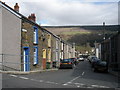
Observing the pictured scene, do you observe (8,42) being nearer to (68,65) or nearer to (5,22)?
(5,22)

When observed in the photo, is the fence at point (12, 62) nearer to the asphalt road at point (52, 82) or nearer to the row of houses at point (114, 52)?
the asphalt road at point (52, 82)

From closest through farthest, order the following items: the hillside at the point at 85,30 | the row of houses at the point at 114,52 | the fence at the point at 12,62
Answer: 1. the fence at the point at 12,62
2. the row of houses at the point at 114,52
3. the hillside at the point at 85,30

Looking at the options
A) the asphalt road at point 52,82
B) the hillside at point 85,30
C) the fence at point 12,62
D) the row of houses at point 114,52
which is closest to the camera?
the asphalt road at point 52,82

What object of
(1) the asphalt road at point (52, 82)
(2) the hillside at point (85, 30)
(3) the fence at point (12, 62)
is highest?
(2) the hillside at point (85, 30)

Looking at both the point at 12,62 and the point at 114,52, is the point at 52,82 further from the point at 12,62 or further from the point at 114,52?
the point at 114,52

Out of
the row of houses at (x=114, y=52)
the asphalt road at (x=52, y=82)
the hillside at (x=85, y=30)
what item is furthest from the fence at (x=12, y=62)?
the hillside at (x=85, y=30)

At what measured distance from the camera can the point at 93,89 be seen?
11156 millimetres

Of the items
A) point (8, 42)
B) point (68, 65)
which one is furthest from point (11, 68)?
point (68, 65)

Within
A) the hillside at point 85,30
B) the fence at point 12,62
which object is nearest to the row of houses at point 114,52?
the hillside at point 85,30

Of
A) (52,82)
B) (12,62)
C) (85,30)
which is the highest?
(85,30)

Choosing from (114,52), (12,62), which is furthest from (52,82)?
(114,52)

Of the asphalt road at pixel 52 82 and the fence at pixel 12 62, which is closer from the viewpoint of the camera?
the asphalt road at pixel 52 82

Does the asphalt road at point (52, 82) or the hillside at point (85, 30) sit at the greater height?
the hillside at point (85, 30)

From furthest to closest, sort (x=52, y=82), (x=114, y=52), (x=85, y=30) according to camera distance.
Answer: (x=85, y=30)
(x=114, y=52)
(x=52, y=82)
